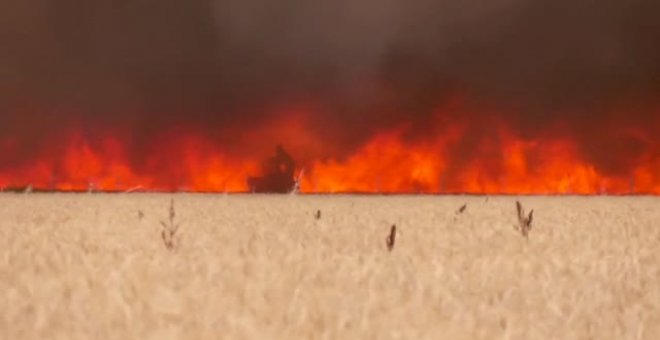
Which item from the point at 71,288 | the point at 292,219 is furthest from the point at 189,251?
the point at 292,219

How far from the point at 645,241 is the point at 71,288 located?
757 cm

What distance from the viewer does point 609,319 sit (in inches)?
203

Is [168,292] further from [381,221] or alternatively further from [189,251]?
[381,221]

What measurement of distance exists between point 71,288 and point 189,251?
274 cm

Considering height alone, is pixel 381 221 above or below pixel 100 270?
above

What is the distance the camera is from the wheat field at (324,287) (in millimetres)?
4797

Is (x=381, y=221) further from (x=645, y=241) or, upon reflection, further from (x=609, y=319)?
(x=609, y=319)

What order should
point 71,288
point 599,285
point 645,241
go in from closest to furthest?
point 71,288 < point 599,285 < point 645,241

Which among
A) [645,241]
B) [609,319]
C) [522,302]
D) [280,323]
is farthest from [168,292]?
[645,241]

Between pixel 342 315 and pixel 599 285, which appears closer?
pixel 342 315

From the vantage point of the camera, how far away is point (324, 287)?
6.24m

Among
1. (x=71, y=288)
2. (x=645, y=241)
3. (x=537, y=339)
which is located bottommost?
(x=537, y=339)

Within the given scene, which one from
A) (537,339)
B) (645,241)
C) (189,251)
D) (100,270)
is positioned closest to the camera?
(537,339)

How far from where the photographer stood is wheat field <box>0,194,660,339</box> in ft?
15.7
